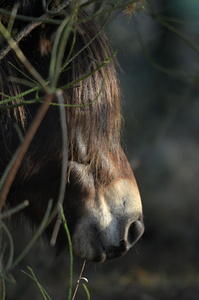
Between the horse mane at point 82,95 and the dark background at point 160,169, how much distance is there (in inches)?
138

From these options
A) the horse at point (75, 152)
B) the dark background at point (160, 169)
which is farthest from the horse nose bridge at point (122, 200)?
the dark background at point (160, 169)

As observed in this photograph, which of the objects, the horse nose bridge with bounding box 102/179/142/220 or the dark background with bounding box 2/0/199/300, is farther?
the dark background with bounding box 2/0/199/300

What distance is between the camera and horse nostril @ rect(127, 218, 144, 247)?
2094 mm

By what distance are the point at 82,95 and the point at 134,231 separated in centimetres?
54

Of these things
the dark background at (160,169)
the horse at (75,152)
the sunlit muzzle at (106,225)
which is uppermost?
the horse at (75,152)

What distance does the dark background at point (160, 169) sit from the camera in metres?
5.70

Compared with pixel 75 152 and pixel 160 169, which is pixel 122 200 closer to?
pixel 75 152

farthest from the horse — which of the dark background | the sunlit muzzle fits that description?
the dark background

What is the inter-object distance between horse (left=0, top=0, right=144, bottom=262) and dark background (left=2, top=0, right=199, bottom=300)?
11.6 ft

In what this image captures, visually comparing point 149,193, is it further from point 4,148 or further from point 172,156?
point 4,148

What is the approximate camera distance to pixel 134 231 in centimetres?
210

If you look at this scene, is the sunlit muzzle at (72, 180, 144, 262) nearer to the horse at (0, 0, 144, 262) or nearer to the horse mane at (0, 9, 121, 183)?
the horse at (0, 0, 144, 262)

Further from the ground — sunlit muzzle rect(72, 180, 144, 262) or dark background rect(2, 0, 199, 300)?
sunlit muzzle rect(72, 180, 144, 262)

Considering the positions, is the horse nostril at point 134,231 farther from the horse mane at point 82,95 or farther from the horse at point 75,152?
the horse mane at point 82,95
